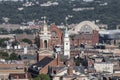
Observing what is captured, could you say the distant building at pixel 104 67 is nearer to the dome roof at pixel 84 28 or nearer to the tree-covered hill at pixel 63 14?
the dome roof at pixel 84 28

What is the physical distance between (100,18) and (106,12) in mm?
8681

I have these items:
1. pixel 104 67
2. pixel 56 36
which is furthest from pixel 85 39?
pixel 104 67

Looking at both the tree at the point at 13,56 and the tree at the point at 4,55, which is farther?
the tree at the point at 4,55

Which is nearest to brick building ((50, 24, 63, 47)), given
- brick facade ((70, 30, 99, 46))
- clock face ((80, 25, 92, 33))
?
brick facade ((70, 30, 99, 46))

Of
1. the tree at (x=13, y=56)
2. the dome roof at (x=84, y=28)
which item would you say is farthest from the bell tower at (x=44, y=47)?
the dome roof at (x=84, y=28)

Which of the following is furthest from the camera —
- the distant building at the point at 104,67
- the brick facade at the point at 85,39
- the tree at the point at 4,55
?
the brick facade at the point at 85,39

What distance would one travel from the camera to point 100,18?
179 m

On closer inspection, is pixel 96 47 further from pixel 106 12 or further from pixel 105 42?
pixel 106 12

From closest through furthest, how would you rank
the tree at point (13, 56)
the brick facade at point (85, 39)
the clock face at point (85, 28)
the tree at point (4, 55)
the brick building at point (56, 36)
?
the tree at point (13, 56) → the tree at point (4, 55) → the brick building at point (56, 36) → the brick facade at point (85, 39) → the clock face at point (85, 28)

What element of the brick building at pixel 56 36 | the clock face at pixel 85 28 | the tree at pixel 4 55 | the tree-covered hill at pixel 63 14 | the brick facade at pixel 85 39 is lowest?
the tree-covered hill at pixel 63 14

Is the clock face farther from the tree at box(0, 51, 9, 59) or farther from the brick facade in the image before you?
the tree at box(0, 51, 9, 59)

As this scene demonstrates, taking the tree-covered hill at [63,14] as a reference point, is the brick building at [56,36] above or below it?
above

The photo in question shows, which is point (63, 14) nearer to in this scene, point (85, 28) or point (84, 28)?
point (84, 28)

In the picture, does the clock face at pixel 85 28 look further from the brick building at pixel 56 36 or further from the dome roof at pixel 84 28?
the brick building at pixel 56 36
